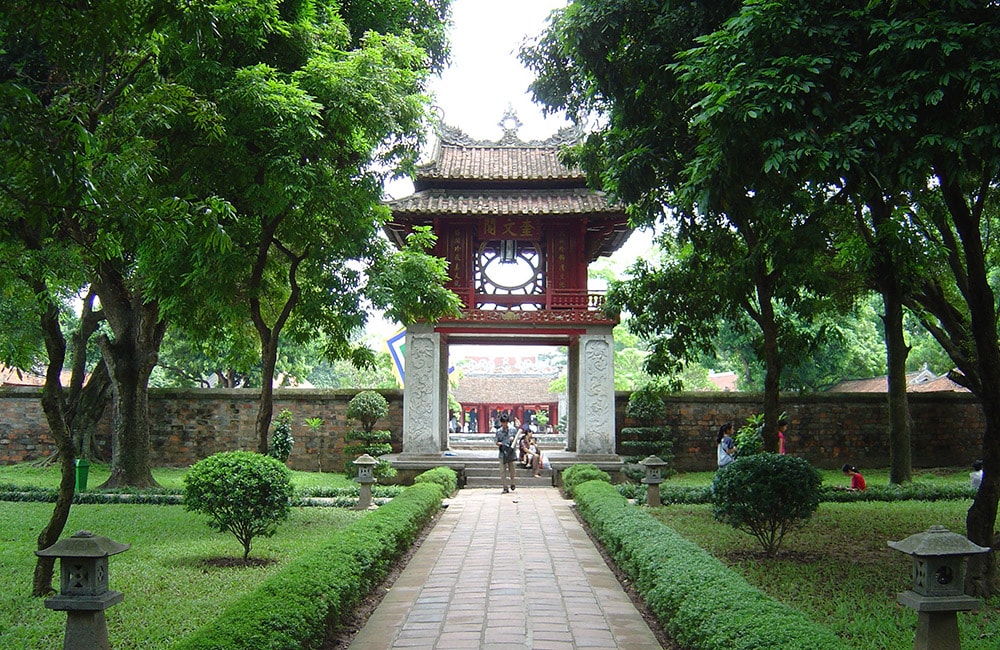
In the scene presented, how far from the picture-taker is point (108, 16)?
471 centimetres

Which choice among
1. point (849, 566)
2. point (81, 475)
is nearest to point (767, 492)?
point (849, 566)

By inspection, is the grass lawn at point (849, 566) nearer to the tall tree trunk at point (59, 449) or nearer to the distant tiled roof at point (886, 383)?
the tall tree trunk at point (59, 449)

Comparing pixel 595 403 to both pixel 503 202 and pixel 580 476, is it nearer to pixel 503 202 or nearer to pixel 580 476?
pixel 580 476

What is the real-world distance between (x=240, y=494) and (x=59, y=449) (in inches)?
73.3

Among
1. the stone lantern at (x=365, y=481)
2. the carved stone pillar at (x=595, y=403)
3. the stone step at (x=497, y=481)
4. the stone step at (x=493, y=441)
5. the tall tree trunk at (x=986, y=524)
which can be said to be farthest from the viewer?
the stone step at (x=493, y=441)

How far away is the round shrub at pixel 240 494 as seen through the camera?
7.98 meters

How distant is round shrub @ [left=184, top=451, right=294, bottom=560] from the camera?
314 inches

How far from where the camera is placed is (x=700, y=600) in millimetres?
5312

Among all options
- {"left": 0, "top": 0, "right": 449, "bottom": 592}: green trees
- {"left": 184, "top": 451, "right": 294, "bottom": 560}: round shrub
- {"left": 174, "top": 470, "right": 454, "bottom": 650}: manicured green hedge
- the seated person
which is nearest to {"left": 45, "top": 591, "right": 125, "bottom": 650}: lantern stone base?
{"left": 174, "top": 470, "right": 454, "bottom": 650}: manicured green hedge

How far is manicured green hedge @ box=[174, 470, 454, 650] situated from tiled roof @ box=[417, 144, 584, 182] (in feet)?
37.4

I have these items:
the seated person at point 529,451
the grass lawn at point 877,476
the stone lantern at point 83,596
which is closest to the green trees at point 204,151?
the stone lantern at point 83,596

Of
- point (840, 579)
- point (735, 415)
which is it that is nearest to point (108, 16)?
point (840, 579)

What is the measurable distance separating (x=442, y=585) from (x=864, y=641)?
3617 millimetres

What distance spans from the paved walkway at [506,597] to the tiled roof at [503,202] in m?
8.47
